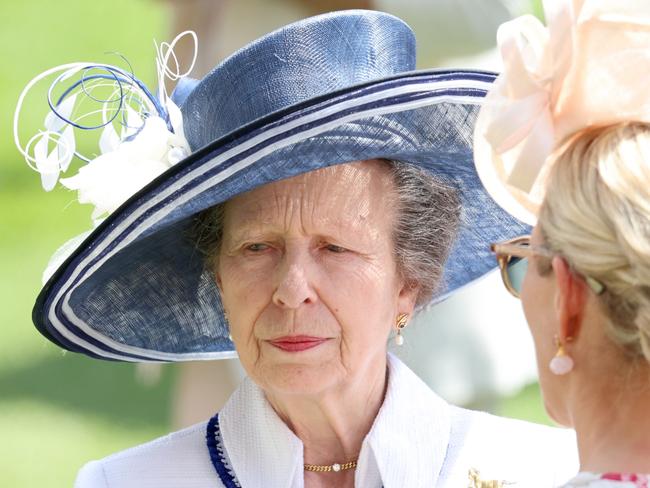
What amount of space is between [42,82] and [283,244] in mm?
3469

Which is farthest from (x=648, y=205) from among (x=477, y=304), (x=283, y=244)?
(x=477, y=304)

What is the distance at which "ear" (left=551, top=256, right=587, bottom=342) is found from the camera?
5.49 ft

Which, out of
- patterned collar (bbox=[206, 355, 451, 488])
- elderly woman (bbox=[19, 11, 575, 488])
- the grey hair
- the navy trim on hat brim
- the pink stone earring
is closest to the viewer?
the pink stone earring

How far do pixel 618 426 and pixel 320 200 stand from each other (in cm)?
107

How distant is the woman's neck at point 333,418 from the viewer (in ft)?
8.75

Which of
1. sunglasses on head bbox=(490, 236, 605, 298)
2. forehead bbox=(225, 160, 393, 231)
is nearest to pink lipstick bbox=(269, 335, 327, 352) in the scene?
forehead bbox=(225, 160, 393, 231)

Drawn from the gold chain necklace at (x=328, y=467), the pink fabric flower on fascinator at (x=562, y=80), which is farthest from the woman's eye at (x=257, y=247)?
the pink fabric flower on fascinator at (x=562, y=80)

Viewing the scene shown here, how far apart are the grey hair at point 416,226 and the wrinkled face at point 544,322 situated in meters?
0.96

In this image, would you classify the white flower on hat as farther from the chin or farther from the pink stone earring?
the pink stone earring

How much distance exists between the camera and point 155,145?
8.82 ft

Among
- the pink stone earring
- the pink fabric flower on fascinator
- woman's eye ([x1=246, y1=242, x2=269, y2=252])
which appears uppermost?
the pink fabric flower on fascinator

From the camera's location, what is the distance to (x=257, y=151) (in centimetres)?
237

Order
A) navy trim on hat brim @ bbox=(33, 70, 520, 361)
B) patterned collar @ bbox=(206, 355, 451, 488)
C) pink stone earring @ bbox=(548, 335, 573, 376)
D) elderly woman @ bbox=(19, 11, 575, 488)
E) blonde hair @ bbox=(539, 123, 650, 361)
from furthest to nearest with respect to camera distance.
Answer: patterned collar @ bbox=(206, 355, 451, 488) < elderly woman @ bbox=(19, 11, 575, 488) < navy trim on hat brim @ bbox=(33, 70, 520, 361) < pink stone earring @ bbox=(548, 335, 573, 376) < blonde hair @ bbox=(539, 123, 650, 361)

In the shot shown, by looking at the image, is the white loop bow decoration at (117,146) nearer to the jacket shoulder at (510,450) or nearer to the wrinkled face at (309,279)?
the wrinkled face at (309,279)
